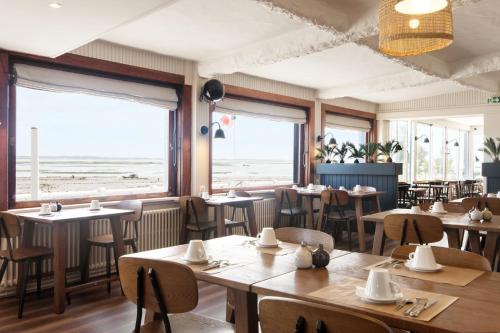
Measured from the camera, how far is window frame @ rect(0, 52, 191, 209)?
4.33 meters

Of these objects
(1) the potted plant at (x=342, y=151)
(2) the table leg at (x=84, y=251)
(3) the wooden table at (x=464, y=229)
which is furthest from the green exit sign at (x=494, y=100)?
(2) the table leg at (x=84, y=251)

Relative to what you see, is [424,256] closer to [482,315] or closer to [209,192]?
[482,315]

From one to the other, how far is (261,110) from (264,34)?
6.91ft

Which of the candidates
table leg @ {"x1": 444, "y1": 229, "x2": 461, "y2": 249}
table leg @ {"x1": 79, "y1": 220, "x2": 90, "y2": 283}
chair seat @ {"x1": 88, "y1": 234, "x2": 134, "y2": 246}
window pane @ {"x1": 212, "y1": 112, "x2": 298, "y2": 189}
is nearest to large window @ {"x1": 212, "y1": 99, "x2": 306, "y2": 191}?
window pane @ {"x1": 212, "y1": 112, "x2": 298, "y2": 189}

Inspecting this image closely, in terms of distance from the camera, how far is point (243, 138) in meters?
7.16

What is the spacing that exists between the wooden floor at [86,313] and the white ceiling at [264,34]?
87.4 inches

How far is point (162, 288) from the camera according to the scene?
1852 mm

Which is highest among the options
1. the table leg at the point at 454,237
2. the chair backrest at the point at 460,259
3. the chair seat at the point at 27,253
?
the chair backrest at the point at 460,259

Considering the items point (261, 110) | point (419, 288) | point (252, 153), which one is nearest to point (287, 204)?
point (252, 153)

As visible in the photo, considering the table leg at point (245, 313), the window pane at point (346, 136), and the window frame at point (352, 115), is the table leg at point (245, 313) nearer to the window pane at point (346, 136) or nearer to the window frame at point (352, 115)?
the window frame at point (352, 115)

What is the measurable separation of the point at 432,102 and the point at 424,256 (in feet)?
26.7

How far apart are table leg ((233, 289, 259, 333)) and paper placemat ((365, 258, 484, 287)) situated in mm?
566

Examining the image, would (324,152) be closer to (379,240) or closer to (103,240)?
(379,240)

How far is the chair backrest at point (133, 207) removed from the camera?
461 cm
